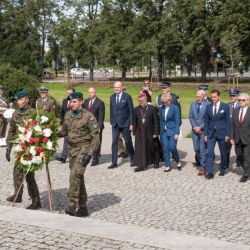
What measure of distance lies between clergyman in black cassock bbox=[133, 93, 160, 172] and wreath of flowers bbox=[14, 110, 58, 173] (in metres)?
4.36

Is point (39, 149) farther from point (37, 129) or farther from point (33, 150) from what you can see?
point (37, 129)

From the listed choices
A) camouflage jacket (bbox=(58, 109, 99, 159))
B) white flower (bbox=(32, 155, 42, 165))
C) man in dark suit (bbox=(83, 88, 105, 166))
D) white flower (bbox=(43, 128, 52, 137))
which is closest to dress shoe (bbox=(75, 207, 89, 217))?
camouflage jacket (bbox=(58, 109, 99, 159))

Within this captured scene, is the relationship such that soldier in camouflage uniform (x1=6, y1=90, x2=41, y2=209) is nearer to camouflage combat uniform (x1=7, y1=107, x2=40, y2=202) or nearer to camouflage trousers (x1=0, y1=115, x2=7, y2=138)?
camouflage combat uniform (x1=7, y1=107, x2=40, y2=202)

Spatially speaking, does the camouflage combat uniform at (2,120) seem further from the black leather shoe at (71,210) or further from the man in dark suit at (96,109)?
the black leather shoe at (71,210)

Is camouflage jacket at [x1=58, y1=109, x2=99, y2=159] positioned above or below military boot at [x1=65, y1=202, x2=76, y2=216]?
above

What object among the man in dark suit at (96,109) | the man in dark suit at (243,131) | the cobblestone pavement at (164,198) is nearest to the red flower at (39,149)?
the cobblestone pavement at (164,198)

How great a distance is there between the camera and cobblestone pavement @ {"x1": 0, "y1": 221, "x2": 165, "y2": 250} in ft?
21.4

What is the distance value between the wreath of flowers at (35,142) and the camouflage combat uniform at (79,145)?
0.31 m

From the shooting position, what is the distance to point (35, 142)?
855 centimetres

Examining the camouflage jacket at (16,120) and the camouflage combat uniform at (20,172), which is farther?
the camouflage jacket at (16,120)

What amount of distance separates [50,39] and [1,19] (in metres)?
7.85

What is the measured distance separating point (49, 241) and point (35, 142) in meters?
2.18

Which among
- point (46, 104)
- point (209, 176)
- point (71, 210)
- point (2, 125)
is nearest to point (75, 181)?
point (71, 210)

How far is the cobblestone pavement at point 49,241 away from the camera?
257 inches
